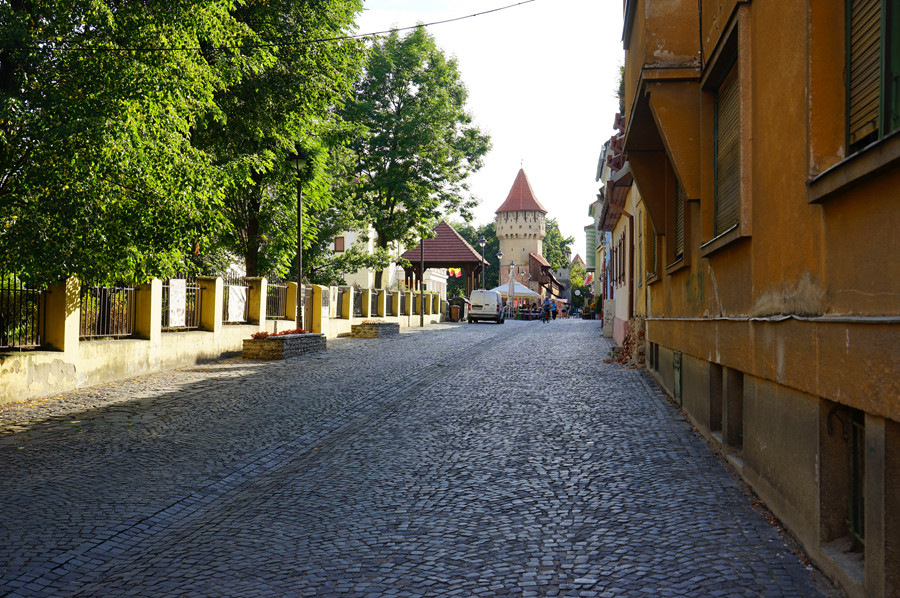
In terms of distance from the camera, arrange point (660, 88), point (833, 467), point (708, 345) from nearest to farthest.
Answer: point (833, 467) < point (708, 345) < point (660, 88)

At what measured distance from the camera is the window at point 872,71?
3.07m

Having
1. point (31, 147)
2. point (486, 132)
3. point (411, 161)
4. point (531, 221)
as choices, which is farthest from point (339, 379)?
point (531, 221)

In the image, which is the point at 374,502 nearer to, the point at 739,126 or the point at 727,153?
the point at 739,126

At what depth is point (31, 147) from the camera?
30.3 ft

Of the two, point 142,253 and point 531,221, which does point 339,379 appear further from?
point 531,221

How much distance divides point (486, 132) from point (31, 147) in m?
34.9

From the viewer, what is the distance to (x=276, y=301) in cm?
2156

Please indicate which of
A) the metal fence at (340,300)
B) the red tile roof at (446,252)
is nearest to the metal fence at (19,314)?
the metal fence at (340,300)

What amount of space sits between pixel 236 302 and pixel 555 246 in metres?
102

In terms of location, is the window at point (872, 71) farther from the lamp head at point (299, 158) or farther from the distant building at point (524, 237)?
the distant building at point (524, 237)

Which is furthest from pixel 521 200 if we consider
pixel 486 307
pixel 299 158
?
pixel 299 158

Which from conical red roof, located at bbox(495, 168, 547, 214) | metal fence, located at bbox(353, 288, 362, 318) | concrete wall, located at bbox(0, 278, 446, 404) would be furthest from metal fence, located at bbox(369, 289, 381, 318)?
conical red roof, located at bbox(495, 168, 547, 214)

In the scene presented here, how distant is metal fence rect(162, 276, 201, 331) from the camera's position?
48.9ft

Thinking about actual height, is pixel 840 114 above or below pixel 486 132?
below
